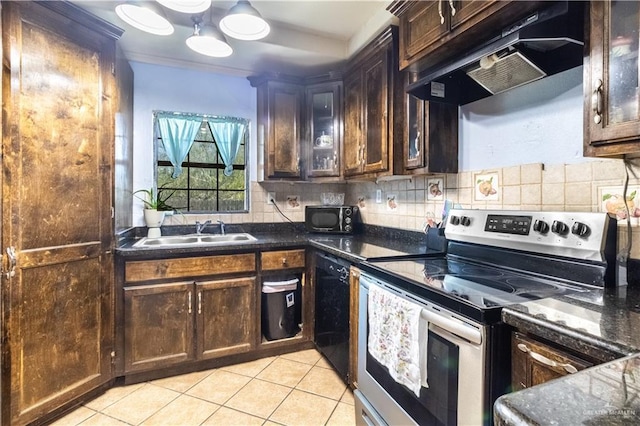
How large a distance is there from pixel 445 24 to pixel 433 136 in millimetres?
604

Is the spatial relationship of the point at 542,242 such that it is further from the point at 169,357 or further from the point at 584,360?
the point at 169,357

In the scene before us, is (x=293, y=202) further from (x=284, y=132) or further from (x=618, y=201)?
(x=618, y=201)

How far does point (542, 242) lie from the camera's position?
1313 mm

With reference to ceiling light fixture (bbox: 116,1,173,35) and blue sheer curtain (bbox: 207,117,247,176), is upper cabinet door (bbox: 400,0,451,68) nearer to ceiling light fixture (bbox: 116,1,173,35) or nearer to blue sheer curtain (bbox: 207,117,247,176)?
ceiling light fixture (bbox: 116,1,173,35)

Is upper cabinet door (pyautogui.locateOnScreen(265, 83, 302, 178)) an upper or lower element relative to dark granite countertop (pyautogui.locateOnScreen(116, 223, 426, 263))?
upper

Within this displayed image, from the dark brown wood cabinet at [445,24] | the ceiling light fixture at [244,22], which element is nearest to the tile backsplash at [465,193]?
the dark brown wood cabinet at [445,24]

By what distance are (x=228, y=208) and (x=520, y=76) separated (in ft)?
7.84

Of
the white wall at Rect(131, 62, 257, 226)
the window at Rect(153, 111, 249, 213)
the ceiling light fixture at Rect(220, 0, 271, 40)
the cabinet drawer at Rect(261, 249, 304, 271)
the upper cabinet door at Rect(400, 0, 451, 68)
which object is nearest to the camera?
the upper cabinet door at Rect(400, 0, 451, 68)

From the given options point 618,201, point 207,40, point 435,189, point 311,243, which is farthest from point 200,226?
point 618,201

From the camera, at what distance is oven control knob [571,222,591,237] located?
1178 mm

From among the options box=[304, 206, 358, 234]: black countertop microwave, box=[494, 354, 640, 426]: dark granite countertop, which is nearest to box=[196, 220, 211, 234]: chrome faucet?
box=[304, 206, 358, 234]: black countertop microwave

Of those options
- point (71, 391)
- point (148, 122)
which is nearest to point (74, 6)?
point (148, 122)

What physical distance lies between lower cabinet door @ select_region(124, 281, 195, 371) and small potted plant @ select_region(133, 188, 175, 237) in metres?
0.64

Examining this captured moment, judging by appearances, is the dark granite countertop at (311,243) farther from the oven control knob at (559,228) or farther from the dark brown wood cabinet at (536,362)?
the dark brown wood cabinet at (536,362)
